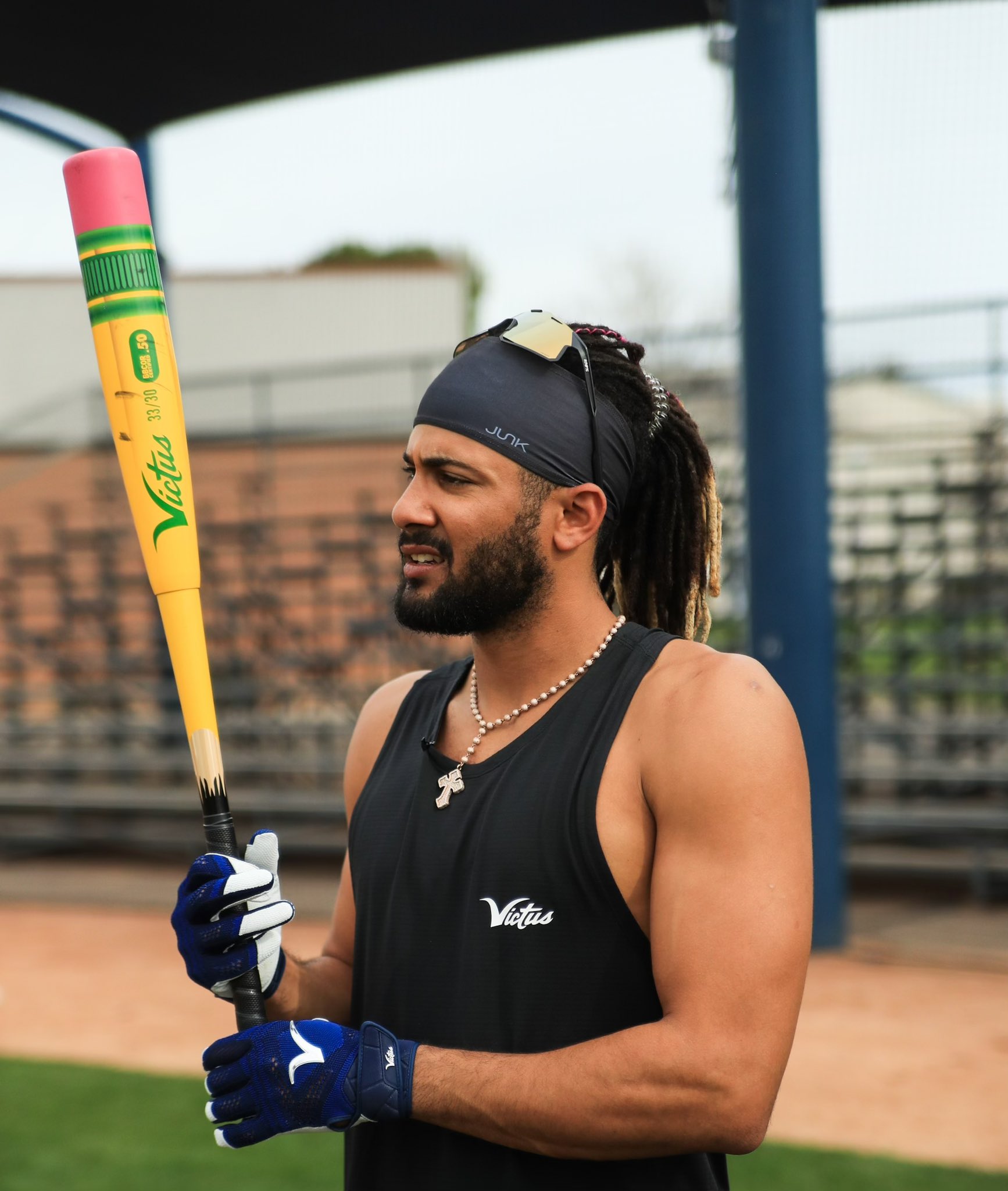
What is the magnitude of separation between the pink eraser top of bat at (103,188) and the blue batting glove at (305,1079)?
1078mm

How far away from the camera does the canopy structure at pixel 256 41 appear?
7309 millimetres

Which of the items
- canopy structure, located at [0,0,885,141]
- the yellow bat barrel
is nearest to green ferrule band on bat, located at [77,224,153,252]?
the yellow bat barrel

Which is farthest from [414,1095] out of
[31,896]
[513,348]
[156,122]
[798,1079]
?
[156,122]

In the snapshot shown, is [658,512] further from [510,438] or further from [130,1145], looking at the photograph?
[130,1145]

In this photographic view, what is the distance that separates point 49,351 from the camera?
16.8 metres

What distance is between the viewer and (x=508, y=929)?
1.54m

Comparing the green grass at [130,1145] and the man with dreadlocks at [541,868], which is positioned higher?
the man with dreadlocks at [541,868]

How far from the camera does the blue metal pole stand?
18.7 ft

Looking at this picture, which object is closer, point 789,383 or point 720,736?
point 720,736

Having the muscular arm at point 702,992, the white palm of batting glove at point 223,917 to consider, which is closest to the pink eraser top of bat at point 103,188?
the white palm of batting glove at point 223,917

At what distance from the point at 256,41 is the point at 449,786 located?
7.19 metres

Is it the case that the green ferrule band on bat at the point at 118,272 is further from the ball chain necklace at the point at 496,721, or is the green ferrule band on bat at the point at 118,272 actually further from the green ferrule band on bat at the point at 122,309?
the ball chain necklace at the point at 496,721

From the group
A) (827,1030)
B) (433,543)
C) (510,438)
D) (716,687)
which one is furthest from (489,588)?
(827,1030)

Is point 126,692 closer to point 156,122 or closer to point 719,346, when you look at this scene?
point 156,122
